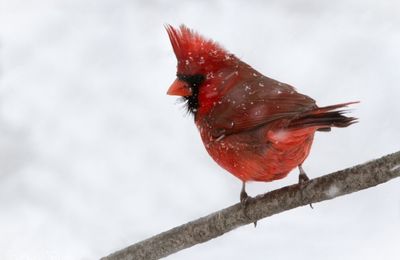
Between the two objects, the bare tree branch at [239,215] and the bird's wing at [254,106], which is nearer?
the bare tree branch at [239,215]

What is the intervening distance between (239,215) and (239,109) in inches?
12.4

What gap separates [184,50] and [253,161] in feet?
1.24

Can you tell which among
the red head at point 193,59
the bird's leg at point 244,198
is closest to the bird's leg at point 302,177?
the bird's leg at point 244,198

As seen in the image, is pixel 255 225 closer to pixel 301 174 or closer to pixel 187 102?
pixel 301 174

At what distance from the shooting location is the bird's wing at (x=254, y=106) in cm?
178

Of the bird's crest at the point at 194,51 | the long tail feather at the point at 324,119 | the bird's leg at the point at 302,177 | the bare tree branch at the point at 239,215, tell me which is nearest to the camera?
the long tail feather at the point at 324,119

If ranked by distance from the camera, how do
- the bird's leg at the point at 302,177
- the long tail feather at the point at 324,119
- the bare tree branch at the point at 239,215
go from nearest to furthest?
the long tail feather at the point at 324,119
the bare tree branch at the point at 239,215
the bird's leg at the point at 302,177

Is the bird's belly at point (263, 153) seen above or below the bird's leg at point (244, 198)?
above

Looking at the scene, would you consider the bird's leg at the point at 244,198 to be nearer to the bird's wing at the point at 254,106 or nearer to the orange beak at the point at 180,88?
the bird's wing at the point at 254,106

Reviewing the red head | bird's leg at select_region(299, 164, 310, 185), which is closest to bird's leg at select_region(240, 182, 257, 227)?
bird's leg at select_region(299, 164, 310, 185)

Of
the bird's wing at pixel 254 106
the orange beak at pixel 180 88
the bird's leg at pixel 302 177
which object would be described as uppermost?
the orange beak at pixel 180 88

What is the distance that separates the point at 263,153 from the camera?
1.86 metres

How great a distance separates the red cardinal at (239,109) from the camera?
1.80 m

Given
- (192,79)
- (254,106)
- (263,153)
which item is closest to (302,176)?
(263,153)
